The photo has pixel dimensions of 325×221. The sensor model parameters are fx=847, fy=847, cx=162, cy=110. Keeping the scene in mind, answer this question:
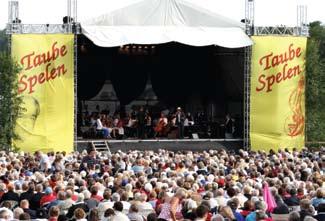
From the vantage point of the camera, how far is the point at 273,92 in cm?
3206

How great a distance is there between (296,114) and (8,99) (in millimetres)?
10833

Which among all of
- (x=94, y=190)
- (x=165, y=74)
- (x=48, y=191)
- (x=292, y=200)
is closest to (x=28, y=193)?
(x=48, y=191)

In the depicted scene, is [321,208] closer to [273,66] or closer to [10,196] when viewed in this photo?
[10,196]

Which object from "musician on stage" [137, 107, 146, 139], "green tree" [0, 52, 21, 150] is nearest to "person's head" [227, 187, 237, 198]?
"green tree" [0, 52, 21, 150]

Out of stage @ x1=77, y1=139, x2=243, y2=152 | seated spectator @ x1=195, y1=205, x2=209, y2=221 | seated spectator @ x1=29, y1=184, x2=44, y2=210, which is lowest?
stage @ x1=77, y1=139, x2=243, y2=152

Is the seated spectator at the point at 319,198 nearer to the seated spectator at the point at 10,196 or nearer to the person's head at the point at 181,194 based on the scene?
the person's head at the point at 181,194

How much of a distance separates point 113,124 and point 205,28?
537 centimetres

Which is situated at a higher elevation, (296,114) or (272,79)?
(272,79)

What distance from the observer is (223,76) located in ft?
118

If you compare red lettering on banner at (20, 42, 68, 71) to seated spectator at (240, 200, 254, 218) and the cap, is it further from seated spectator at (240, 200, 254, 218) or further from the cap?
seated spectator at (240, 200, 254, 218)

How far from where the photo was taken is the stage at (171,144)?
31.6 meters

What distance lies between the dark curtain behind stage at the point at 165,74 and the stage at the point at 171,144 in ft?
12.5

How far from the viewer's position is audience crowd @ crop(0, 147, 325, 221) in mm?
12328

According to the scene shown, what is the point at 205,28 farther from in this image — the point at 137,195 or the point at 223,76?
the point at 137,195
